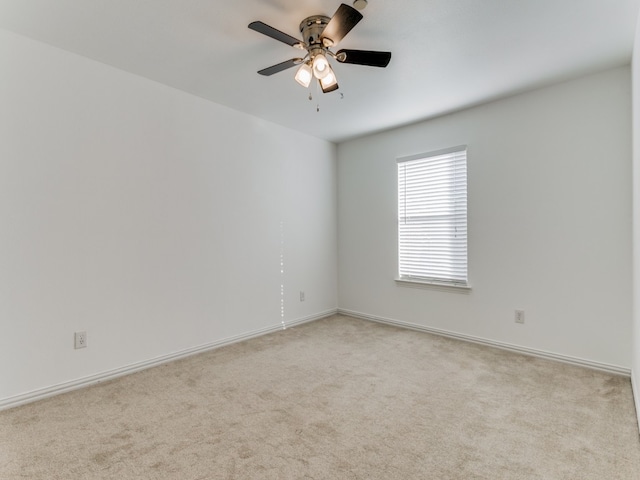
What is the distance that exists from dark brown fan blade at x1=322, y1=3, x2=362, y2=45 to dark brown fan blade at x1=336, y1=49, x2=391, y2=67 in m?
0.10

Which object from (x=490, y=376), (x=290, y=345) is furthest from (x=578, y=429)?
(x=290, y=345)

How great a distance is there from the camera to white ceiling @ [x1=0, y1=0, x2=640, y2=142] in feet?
6.54

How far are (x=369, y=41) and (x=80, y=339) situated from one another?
9.88ft

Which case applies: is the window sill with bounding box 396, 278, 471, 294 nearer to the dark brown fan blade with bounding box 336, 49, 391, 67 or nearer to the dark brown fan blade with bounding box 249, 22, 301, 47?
the dark brown fan blade with bounding box 336, 49, 391, 67

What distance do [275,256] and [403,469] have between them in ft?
8.90

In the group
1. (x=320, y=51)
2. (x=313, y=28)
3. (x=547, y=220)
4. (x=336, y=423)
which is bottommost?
(x=336, y=423)

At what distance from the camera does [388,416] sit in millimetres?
2117

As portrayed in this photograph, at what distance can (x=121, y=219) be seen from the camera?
108 inches

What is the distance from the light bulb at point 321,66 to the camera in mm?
2076

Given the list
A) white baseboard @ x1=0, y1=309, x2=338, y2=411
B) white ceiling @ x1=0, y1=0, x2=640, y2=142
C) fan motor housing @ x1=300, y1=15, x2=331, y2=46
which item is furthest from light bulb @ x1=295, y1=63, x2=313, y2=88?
white baseboard @ x1=0, y1=309, x2=338, y2=411

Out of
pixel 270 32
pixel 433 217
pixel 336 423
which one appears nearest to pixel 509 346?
pixel 433 217

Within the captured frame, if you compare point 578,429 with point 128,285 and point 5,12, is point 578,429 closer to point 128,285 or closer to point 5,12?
point 128,285

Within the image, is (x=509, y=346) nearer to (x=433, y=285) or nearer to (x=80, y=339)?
(x=433, y=285)

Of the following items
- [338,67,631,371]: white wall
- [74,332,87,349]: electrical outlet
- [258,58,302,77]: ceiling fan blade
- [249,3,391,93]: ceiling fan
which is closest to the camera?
[249,3,391,93]: ceiling fan
